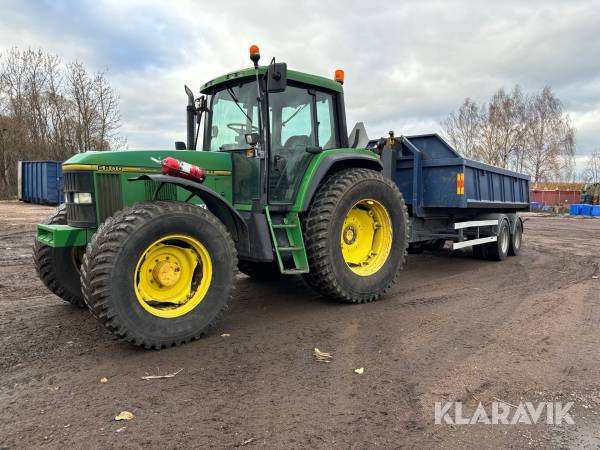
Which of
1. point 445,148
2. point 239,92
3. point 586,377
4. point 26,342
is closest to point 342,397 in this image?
point 586,377

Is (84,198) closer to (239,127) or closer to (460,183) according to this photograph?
(239,127)

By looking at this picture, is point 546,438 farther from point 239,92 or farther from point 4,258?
point 4,258

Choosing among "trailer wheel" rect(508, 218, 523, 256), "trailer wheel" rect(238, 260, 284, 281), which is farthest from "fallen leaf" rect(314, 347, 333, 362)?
"trailer wheel" rect(508, 218, 523, 256)

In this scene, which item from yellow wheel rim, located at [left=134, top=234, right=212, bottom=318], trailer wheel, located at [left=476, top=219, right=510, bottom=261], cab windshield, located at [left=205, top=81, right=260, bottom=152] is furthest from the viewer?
trailer wheel, located at [left=476, top=219, right=510, bottom=261]

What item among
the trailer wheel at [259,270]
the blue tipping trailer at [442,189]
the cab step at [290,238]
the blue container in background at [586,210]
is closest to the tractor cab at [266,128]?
the cab step at [290,238]

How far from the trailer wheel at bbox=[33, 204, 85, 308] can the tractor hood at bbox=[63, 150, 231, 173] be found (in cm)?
75

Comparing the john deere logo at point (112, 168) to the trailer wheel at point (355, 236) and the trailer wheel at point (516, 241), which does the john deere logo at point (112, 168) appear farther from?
the trailer wheel at point (516, 241)

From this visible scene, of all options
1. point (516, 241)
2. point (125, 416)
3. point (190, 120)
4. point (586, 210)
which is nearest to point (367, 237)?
point (190, 120)

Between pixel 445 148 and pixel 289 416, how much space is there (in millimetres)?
5532

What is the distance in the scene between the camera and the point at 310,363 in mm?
3424

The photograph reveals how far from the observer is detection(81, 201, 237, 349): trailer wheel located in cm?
329

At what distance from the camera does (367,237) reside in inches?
218

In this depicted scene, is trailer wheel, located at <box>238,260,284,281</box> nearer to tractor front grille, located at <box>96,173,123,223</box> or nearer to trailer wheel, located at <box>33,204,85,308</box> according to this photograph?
trailer wheel, located at <box>33,204,85,308</box>

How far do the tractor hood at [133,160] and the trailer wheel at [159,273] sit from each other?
0.59 meters
